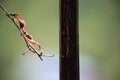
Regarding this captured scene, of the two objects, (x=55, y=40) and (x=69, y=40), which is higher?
(x=69, y=40)

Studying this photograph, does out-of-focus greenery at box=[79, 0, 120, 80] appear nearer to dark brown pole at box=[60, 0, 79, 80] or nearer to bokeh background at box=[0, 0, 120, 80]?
bokeh background at box=[0, 0, 120, 80]

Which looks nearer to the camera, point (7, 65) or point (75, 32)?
point (75, 32)

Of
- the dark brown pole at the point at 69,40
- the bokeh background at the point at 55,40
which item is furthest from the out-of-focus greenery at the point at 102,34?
the dark brown pole at the point at 69,40

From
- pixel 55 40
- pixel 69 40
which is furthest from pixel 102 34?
pixel 69 40

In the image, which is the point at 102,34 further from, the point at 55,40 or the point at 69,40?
the point at 69,40

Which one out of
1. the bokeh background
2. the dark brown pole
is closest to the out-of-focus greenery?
the bokeh background

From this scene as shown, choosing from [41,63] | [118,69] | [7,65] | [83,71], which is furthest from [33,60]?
[118,69]

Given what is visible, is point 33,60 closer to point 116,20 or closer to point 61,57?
point 116,20
